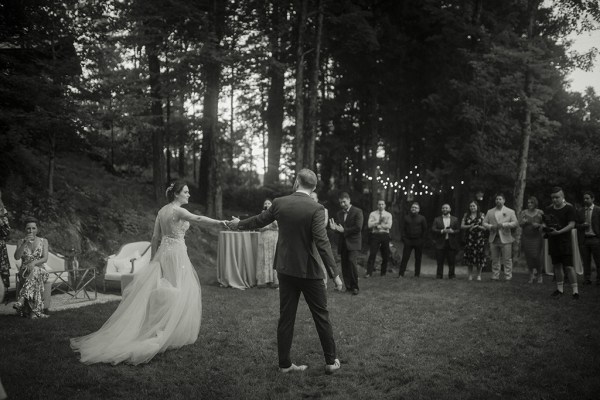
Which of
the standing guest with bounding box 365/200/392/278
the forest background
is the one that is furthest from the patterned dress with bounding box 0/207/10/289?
the standing guest with bounding box 365/200/392/278

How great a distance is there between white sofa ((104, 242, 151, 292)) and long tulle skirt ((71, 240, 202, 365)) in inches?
159

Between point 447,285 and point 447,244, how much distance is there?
1.59 meters

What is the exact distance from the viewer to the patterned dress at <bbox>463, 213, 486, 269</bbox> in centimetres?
1089

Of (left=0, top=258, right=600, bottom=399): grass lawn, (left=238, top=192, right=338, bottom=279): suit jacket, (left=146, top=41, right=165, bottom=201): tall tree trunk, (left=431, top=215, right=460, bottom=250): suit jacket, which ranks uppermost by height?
(left=146, top=41, right=165, bottom=201): tall tree trunk

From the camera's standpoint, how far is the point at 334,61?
81.6 feet

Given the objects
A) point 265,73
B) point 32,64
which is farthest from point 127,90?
point 265,73

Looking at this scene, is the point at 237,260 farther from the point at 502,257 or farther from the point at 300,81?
the point at 300,81

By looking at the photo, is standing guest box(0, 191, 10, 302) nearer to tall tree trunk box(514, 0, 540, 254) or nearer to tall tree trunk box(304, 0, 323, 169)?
tall tree trunk box(304, 0, 323, 169)

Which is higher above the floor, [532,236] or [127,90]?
[127,90]

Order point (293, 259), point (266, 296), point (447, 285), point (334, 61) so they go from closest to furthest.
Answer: point (293, 259)
point (266, 296)
point (447, 285)
point (334, 61)

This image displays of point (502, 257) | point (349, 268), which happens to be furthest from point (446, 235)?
point (349, 268)

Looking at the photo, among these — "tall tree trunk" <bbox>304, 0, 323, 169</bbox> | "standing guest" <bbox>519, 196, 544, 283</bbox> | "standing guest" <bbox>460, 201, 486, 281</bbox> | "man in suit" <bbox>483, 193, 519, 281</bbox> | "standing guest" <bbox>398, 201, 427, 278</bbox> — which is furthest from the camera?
"tall tree trunk" <bbox>304, 0, 323, 169</bbox>

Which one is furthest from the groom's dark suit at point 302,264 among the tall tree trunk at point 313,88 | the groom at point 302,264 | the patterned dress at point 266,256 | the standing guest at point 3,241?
the tall tree trunk at point 313,88

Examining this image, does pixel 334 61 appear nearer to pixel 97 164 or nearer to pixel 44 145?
pixel 97 164
